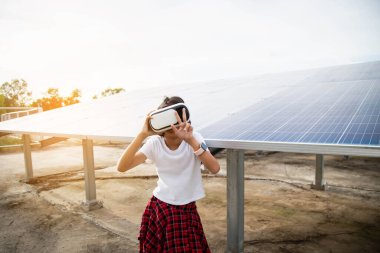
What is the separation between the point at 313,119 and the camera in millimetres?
3146

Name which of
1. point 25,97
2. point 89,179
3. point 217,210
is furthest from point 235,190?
point 25,97

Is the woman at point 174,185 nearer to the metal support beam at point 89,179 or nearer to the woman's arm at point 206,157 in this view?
the woman's arm at point 206,157

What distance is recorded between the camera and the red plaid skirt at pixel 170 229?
7.04ft

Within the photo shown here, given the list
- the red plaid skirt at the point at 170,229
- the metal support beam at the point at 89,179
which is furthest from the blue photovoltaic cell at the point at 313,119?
the metal support beam at the point at 89,179

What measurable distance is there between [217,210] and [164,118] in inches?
193

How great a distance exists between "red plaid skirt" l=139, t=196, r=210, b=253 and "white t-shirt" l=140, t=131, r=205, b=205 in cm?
9

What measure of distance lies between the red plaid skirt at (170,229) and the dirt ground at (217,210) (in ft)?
8.30

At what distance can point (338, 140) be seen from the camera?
232 cm

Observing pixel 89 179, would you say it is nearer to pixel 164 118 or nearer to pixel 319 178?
pixel 164 118

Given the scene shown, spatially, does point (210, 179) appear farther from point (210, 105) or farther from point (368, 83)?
point (368, 83)

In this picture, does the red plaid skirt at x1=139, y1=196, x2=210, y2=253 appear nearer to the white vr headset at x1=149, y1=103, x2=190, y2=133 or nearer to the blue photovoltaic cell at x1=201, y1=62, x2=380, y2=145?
the white vr headset at x1=149, y1=103, x2=190, y2=133

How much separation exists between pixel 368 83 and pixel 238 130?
10.1ft

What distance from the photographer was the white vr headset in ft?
5.93

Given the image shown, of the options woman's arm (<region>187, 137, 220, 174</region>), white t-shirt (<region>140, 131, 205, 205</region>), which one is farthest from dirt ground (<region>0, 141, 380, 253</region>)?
woman's arm (<region>187, 137, 220, 174</region>)
